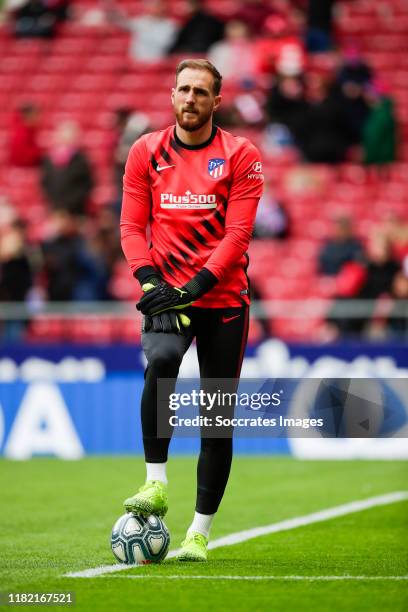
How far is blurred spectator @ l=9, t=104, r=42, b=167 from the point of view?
65.4 ft

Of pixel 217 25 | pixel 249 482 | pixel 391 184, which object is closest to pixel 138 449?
pixel 249 482

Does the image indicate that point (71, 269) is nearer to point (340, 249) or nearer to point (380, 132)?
point (340, 249)

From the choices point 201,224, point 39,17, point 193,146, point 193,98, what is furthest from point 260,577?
point 39,17

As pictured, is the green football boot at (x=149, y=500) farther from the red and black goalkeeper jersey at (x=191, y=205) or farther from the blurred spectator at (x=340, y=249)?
the blurred spectator at (x=340, y=249)

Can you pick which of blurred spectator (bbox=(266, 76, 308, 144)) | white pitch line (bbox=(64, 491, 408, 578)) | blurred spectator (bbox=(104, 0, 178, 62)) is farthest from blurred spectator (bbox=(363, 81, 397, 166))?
white pitch line (bbox=(64, 491, 408, 578))

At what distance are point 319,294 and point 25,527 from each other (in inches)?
366

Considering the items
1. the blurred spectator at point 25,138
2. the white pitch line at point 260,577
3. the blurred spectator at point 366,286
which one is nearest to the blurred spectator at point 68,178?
the blurred spectator at point 25,138

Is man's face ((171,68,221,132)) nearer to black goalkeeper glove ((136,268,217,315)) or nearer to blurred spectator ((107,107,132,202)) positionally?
black goalkeeper glove ((136,268,217,315))

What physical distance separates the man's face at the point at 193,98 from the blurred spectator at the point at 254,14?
14.4 metres

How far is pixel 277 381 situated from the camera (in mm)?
6348

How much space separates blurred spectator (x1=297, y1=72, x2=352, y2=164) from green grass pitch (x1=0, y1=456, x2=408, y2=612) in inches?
237

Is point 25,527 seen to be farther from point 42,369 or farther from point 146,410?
point 42,369

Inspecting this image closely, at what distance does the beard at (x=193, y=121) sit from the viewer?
6.61 m

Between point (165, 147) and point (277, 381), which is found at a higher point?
point (165, 147)
